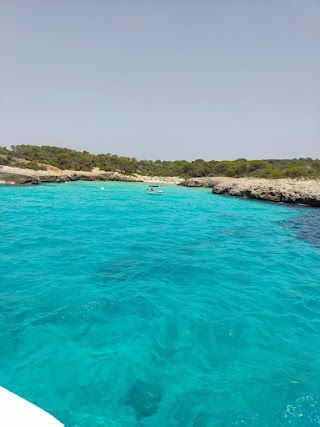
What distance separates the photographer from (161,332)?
7.02 metres

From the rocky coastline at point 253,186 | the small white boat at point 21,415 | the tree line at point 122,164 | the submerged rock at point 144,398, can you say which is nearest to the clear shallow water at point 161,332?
the submerged rock at point 144,398

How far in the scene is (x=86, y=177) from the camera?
65.4 m

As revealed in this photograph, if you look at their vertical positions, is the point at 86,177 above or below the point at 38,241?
above

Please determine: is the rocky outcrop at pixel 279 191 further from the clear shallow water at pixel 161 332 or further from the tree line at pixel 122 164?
the tree line at pixel 122 164

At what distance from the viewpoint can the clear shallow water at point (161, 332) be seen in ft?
15.8

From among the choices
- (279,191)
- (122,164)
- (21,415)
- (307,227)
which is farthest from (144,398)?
(122,164)

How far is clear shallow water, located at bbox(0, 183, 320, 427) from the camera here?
4.83m

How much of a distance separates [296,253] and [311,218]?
41.6ft

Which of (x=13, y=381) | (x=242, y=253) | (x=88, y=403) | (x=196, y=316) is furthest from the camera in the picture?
(x=242, y=253)

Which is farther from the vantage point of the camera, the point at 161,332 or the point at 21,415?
the point at 161,332

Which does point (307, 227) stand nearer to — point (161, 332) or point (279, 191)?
point (279, 191)

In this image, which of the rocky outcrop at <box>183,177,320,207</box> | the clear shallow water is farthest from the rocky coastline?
the clear shallow water

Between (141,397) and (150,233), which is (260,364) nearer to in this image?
(141,397)

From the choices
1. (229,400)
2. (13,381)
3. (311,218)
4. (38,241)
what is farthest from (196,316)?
(311,218)
